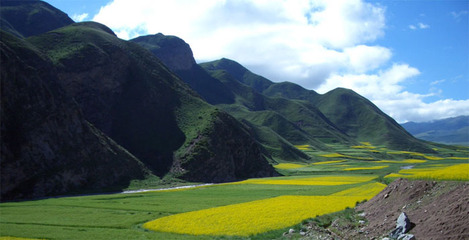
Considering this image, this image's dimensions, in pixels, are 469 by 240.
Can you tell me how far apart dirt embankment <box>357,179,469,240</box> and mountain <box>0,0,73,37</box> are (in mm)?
188484

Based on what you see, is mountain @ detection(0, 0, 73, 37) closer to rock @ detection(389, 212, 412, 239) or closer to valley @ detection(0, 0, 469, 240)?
valley @ detection(0, 0, 469, 240)

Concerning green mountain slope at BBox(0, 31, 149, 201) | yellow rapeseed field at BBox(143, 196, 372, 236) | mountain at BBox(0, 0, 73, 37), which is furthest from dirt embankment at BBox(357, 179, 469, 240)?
mountain at BBox(0, 0, 73, 37)

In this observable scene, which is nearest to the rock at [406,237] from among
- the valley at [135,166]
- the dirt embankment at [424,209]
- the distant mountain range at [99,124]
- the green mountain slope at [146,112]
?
the dirt embankment at [424,209]

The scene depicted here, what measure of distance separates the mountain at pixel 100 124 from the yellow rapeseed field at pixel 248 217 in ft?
132

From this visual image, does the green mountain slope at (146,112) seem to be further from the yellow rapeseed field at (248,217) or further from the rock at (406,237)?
the rock at (406,237)

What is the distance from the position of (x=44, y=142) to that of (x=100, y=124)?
3187cm

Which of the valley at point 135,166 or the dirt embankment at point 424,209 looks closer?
the dirt embankment at point 424,209

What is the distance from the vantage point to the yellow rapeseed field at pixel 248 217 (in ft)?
93.2

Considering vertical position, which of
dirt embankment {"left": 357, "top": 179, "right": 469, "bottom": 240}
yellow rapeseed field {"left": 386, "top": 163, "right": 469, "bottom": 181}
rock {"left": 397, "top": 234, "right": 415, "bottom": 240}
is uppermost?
yellow rapeseed field {"left": 386, "top": 163, "right": 469, "bottom": 181}

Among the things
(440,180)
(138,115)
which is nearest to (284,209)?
(440,180)

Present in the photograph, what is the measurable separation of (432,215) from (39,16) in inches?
8316

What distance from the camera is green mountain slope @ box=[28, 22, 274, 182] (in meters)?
92.6

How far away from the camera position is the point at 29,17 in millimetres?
182250

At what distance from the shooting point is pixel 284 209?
35.7 metres
